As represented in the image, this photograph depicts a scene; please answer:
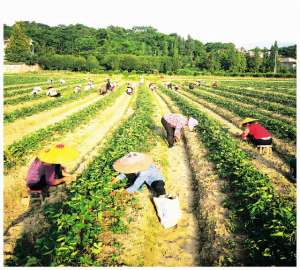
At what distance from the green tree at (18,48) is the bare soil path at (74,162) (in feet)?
188

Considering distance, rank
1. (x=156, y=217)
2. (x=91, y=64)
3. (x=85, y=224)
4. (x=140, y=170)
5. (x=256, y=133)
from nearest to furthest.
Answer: (x=85, y=224)
(x=140, y=170)
(x=156, y=217)
(x=256, y=133)
(x=91, y=64)

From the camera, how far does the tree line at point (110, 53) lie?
66812 millimetres

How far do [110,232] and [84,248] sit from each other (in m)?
0.79

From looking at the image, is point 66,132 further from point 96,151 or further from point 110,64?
point 110,64

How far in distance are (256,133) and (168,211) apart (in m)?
4.87

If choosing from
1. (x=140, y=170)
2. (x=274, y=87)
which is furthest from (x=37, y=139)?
(x=274, y=87)

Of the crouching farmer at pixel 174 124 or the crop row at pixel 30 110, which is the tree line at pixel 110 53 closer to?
the crop row at pixel 30 110

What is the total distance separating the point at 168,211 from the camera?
5758 millimetres

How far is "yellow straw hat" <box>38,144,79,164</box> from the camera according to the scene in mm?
5621

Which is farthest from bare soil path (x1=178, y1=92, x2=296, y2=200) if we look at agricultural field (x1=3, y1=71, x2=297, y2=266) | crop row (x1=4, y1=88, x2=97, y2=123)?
crop row (x1=4, y1=88, x2=97, y2=123)

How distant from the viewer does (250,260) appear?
4.58m

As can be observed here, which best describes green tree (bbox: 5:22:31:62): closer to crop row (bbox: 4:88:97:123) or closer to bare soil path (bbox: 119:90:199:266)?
crop row (bbox: 4:88:97:123)

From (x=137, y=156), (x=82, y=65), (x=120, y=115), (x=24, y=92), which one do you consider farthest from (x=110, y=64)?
(x=137, y=156)

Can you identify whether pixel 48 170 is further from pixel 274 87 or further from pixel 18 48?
pixel 18 48
